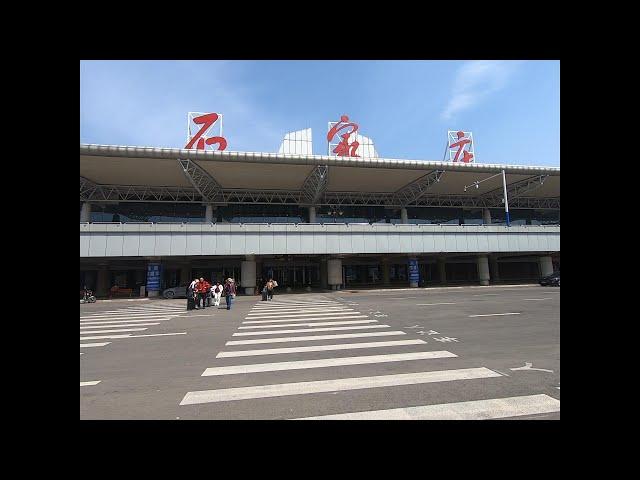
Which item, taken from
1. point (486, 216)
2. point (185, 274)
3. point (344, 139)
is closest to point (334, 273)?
point (344, 139)

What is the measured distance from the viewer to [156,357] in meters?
8.38

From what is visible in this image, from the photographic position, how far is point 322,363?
737 centimetres

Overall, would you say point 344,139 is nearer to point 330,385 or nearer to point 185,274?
point 185,274

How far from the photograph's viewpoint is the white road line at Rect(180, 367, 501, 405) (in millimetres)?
5568

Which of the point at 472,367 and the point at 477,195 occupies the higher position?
the point at 477,195

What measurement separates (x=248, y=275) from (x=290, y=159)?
1207cm

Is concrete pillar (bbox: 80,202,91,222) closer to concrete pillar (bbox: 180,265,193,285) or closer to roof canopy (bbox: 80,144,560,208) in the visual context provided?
roof canopy (bbox: 80,144,560,208)

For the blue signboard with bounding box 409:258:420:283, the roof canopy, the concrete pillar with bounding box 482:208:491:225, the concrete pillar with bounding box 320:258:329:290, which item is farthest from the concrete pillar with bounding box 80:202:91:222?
the concrete pillar with bounding box 482:208:491:225

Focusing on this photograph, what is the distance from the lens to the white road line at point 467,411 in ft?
15.1

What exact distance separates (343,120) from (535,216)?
118 feet

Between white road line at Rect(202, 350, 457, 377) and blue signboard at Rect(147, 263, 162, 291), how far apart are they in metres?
25.3
